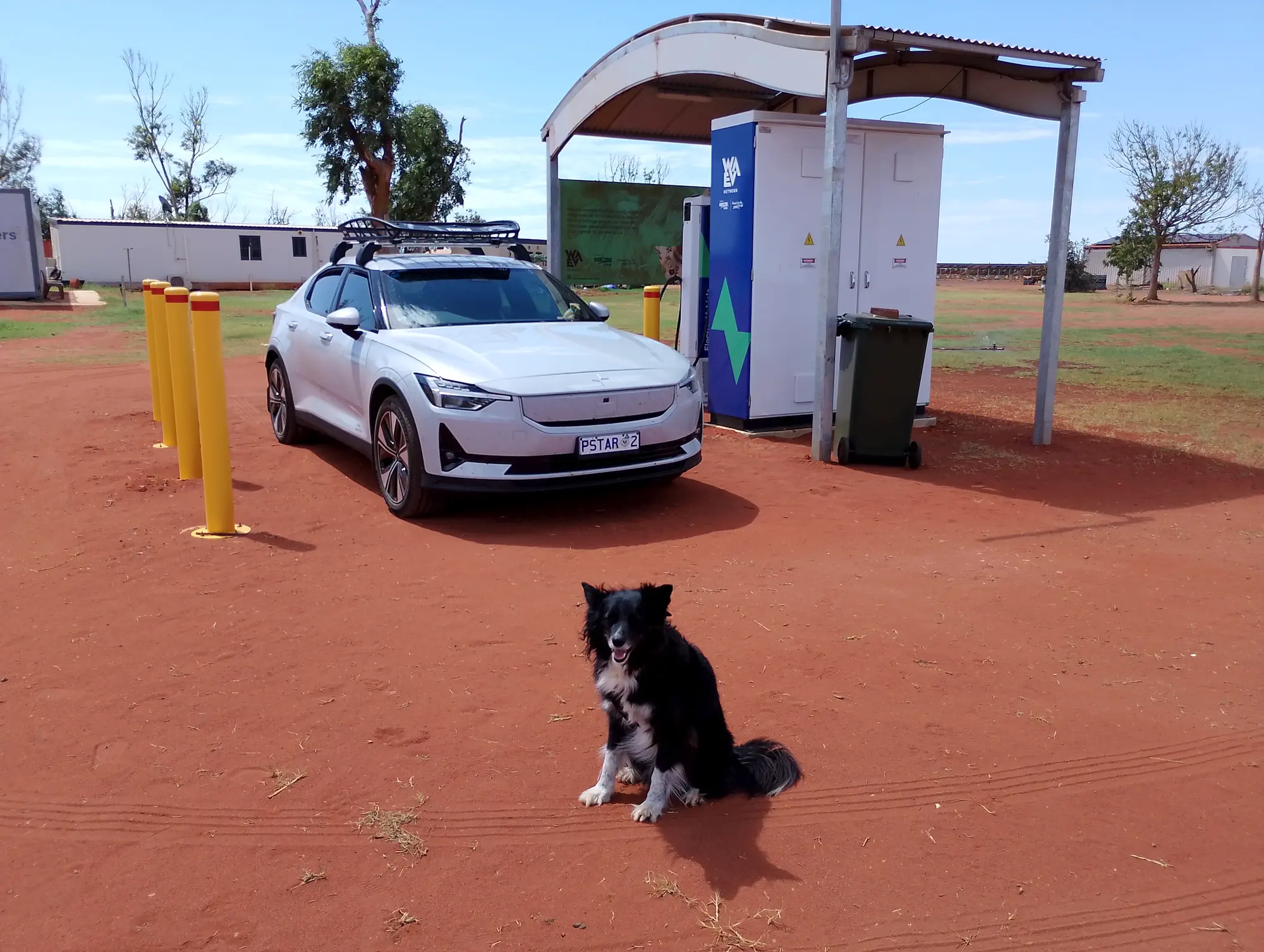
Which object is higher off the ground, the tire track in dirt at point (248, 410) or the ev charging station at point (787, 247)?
the ev charging station at point (787, 247)

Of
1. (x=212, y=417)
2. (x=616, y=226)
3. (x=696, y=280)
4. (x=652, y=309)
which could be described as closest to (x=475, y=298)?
(x=212, y=417)

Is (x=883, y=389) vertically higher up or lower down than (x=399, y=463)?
higher up

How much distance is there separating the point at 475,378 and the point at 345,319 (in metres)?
1.41

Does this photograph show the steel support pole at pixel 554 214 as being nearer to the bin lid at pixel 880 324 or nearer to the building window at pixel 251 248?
the bin lid at pixel 880 324

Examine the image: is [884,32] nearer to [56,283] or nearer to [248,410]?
[248,410]

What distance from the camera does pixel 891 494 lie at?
8.17 meters

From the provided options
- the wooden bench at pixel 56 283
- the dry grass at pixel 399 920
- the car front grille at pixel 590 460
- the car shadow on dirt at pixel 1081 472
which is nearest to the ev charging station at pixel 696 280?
the car shadow on dirt at pixel 1081 472

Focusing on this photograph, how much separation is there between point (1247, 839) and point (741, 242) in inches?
300

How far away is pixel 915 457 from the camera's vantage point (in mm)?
9203

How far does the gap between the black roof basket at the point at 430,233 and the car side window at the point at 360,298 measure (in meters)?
0.42

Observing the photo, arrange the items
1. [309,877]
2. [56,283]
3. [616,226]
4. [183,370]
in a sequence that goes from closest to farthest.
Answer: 1. [309,877]
2. [183,370]
3. [616,226]
4. [56,283]

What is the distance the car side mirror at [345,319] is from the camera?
299 inches

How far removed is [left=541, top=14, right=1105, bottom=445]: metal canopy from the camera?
29.2 ft

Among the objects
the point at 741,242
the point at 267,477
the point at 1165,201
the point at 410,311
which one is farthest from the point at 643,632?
the point at 1165,201
